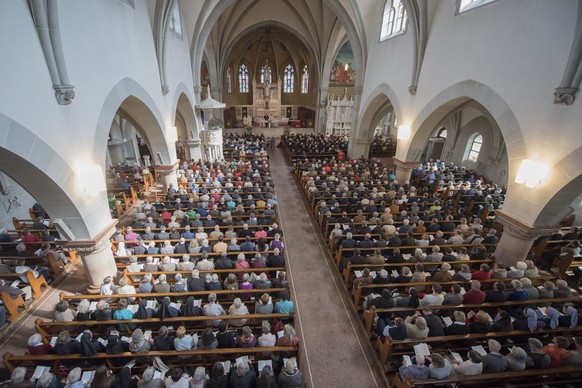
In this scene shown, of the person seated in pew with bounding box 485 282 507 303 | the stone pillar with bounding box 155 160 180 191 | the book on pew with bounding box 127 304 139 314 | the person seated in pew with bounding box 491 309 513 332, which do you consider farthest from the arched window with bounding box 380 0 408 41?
the book on pew with bounding box 127 304 139 314

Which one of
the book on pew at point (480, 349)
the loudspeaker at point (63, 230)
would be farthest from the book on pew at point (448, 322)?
the loudspeaker at point (63, 230)

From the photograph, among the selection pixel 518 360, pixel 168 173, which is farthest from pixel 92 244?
pixel 518 360

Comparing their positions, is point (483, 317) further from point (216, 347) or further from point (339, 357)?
point (216, 347)

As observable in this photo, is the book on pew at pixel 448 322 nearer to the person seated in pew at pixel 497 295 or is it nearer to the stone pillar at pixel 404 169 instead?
the person seated in pew at pixel 497 295

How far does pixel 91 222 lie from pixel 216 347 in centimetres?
412

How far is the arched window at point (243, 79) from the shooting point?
34.5m

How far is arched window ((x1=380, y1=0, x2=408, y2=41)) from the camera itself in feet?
40.8

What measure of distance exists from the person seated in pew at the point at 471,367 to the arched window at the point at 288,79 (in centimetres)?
3559

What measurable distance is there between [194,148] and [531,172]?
1507cm

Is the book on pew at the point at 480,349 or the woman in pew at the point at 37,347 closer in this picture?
the woman in pew at the point at 37,347

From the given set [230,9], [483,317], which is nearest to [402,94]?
[483,317]

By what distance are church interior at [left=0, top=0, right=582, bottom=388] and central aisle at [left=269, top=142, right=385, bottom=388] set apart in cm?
4

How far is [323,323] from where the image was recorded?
609 centimetres

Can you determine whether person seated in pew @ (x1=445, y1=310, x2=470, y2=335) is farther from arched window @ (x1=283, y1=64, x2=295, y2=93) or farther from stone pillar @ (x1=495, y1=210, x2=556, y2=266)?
arched window @ (x1=283, y1=64, x2=295, y2=93)
